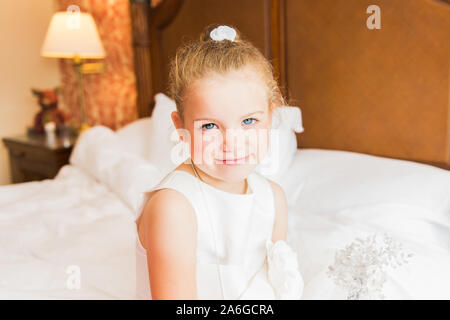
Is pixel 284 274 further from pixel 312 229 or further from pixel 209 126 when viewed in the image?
pixel 312 229

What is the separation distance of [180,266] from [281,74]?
115 centimetres

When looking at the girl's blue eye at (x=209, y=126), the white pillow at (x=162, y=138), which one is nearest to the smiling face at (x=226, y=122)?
the girl's blue eye at (x=209, y=126)

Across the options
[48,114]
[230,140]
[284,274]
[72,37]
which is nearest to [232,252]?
[284,274]

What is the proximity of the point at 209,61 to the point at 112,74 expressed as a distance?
2.02 m

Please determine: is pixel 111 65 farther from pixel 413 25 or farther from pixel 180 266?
pixel 180 266

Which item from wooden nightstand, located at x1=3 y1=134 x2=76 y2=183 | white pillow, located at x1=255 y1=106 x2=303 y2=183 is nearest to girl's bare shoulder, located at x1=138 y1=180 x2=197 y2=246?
white pillow, located at x1=255 y1=106 x2=303 y2=183

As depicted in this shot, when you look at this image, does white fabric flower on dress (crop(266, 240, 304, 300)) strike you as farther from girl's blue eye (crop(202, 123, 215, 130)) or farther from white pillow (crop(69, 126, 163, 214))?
white pillow (crop(69, 126, 163, 214))

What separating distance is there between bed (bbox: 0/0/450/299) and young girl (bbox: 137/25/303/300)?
0.13 metres

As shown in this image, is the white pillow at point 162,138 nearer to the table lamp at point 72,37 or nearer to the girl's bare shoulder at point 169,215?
the table lamp at point 72,37

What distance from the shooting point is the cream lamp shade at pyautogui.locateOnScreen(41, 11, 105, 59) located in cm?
229
